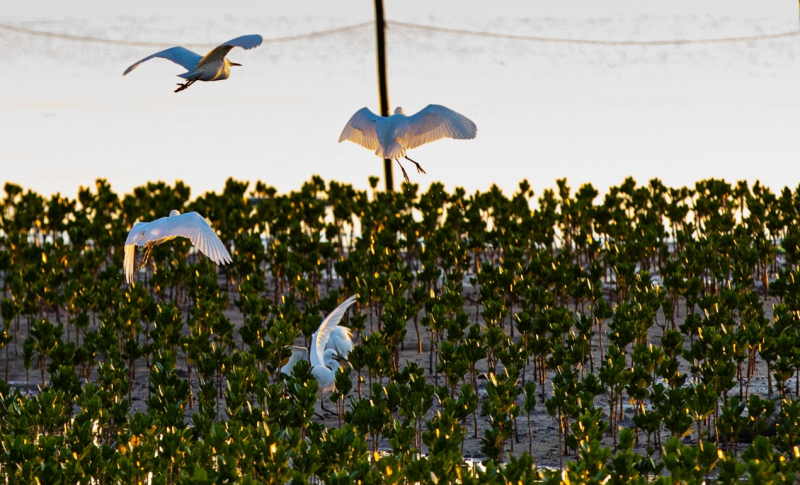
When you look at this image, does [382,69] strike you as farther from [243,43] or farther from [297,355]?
[243,43]

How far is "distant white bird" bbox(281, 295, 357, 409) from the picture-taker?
37.9 feet

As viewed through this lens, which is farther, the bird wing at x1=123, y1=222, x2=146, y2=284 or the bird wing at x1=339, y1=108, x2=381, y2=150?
the bird wing at x1=339, y1=108, x2=381, y2=150

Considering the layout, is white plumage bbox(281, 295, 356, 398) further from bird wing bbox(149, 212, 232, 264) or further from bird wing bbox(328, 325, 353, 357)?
bird wing bbox(149, 212, 232, 264)

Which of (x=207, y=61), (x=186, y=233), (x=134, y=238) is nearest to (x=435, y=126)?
(x=207, y=61)

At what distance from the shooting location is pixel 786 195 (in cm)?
1884

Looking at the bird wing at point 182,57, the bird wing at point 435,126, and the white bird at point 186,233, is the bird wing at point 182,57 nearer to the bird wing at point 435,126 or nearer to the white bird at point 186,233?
the white bird at point 186,233

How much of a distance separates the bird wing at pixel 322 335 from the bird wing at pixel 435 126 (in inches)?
63.0

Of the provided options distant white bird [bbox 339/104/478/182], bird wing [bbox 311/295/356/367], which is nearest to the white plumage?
bird wing [bbox 311/295/356/367]

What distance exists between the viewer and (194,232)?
1138cm

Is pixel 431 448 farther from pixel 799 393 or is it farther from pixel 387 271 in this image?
pixel 387 271

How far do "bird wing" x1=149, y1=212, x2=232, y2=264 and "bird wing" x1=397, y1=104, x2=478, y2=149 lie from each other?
194cm

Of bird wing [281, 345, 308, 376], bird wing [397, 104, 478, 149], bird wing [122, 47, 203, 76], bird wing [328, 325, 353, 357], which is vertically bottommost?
bird wing [281, 345, 308, 376]

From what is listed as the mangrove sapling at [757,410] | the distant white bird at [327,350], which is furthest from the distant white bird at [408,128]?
the mangrove sapling at [757,410]

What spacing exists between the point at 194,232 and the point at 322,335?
1.50 metres
